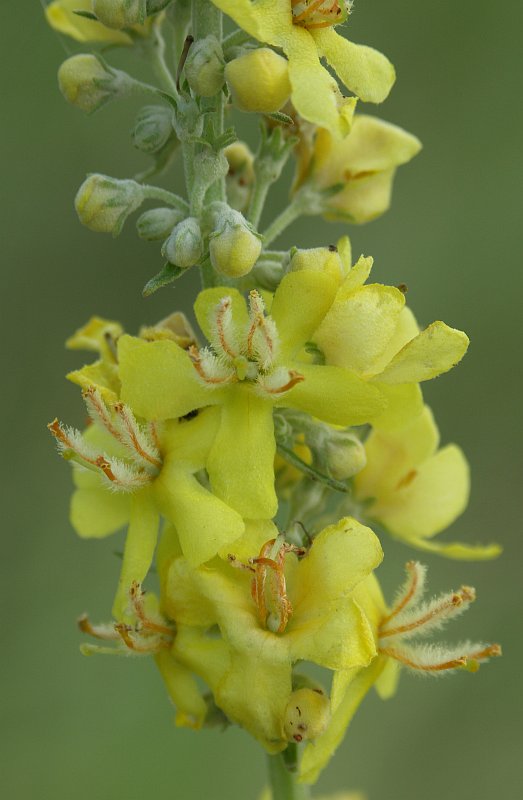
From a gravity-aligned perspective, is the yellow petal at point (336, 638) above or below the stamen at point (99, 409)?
below

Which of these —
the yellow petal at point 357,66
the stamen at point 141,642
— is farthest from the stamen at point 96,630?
the yellow petal at point 357,66

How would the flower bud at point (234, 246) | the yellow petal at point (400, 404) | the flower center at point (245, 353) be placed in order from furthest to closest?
the yellow petal at point (400, 404), the flower center at point (245, 353), the flower bud at point (234, 246)

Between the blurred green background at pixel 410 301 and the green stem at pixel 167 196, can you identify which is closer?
the green stem at pixel 167 196

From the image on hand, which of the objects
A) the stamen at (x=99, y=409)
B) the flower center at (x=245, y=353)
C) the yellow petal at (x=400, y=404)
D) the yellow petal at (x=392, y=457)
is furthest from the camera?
the yellow petal at (x=392, y=457)

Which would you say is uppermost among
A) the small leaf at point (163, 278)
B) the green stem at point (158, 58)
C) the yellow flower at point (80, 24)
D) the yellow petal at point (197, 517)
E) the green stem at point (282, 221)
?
the yellow flower at point (80, 24)

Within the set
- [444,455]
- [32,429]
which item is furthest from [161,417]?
[32,429]

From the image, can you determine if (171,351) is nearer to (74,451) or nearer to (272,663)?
(74,451)

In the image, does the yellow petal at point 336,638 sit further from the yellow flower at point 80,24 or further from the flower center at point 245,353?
the yellow flower at point 80,24
